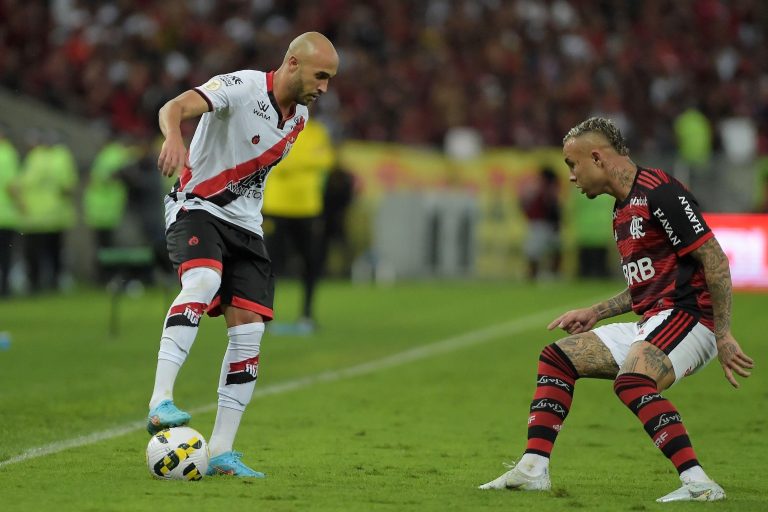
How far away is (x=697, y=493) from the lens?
565cm

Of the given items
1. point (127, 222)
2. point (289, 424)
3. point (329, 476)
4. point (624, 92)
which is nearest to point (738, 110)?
point (624, 92)

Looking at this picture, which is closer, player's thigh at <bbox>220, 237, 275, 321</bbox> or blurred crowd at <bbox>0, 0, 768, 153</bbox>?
player's thigh at <bbox>220, 237, 275, 321</bbox>

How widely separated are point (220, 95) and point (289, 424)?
272 cm

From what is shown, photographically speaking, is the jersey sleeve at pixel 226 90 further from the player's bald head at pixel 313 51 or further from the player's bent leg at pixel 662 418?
the player's bent leg at pixel 662 418

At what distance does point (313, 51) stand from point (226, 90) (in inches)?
16.6

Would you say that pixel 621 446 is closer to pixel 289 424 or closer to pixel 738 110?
pixel 289 424

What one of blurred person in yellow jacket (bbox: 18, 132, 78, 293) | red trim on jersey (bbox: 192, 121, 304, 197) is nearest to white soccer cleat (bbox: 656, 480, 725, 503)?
red trim on jersey (bbox: 192, 121, 304, 197)

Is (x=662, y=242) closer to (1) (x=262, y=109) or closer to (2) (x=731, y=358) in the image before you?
(2) (x=731, y=358)

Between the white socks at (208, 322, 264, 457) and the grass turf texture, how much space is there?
1.08 ft

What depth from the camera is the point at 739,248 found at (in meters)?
20.8

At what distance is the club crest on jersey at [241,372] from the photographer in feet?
21.4

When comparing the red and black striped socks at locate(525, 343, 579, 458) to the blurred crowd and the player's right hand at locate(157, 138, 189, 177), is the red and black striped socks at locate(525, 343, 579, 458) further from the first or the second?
the blurred crowd

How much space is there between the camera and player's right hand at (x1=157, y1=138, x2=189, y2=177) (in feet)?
18.8

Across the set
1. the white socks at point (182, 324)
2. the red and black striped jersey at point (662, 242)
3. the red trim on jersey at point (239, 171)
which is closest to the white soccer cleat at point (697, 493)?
the red and black striped jersey at point (662, 242)
